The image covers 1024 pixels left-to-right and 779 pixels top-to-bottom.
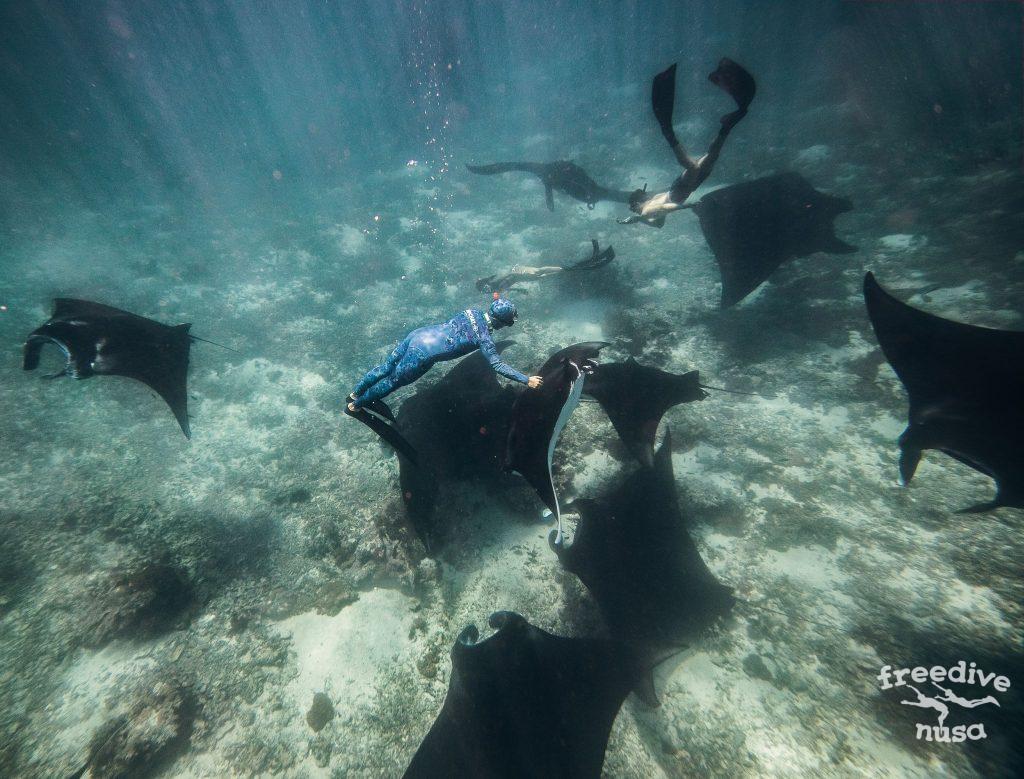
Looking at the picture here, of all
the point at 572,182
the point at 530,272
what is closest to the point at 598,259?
the point at 530,272

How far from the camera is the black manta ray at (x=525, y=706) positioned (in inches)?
136

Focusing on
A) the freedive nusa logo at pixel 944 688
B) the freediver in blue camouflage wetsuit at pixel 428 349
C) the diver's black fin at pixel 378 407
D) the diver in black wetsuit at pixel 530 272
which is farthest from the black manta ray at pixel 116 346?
the freedive nusa logo at pixel 944 688

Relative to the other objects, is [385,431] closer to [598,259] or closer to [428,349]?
[428,349]

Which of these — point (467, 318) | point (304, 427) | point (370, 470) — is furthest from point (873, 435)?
point (304, 427)

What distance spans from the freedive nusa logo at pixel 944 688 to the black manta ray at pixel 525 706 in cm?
278

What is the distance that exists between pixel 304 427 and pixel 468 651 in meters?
7.21

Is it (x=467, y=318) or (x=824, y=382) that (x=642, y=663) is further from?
(x=824, y=382)

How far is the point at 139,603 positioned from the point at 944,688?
10491mm

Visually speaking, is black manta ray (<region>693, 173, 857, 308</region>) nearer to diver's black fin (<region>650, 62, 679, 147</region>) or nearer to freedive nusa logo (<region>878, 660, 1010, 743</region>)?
Answer: diver's black fin (<region>650, 62, 679, 147</region>)

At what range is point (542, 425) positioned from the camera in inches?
162

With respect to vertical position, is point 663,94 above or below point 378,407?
above

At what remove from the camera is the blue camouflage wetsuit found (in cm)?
526

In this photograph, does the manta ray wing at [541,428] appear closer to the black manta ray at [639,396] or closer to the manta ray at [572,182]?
the black manta ray at [639,396]

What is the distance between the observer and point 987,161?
→ 32.7ft
